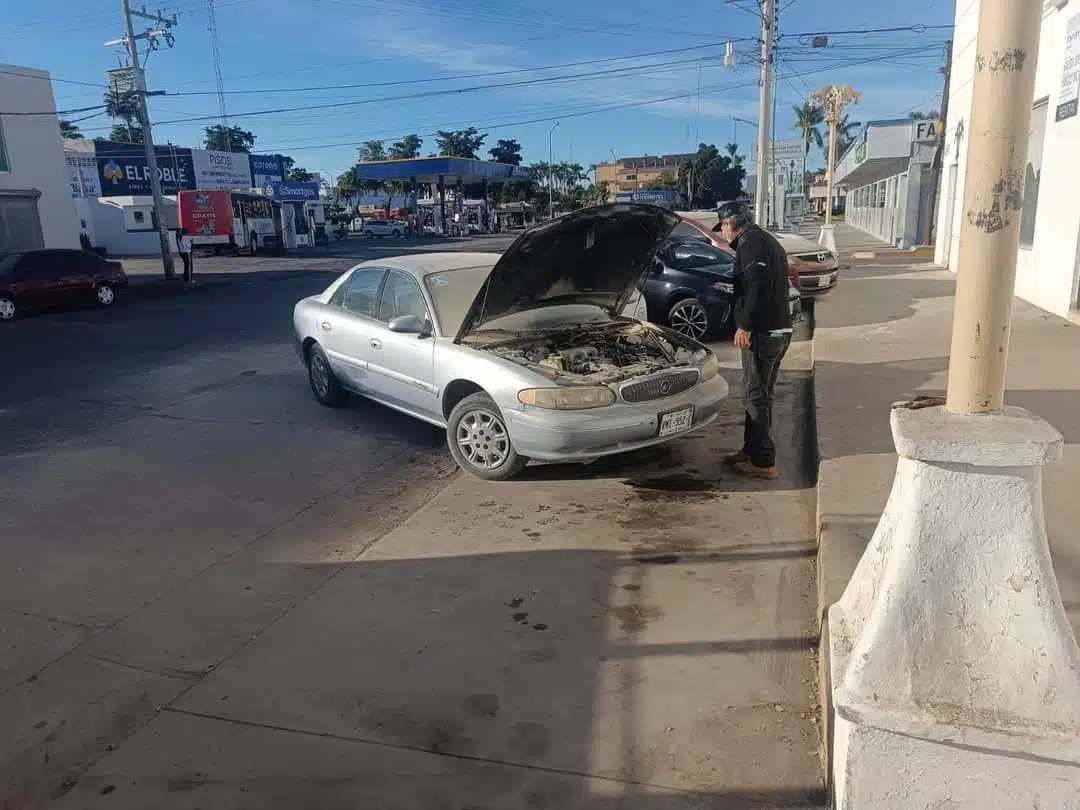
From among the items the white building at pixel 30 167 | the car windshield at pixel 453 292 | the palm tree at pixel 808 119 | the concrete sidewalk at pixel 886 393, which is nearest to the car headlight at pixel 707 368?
the concrete sidewalk at pixel 886 393

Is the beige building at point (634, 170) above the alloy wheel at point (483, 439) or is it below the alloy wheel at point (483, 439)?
above

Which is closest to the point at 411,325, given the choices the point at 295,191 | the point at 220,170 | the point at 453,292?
the point at 453,292

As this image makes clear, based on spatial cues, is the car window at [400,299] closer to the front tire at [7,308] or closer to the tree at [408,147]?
the front tire at [7,308]

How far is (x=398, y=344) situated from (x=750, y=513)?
313 cm

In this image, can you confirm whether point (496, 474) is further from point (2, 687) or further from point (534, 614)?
point (2, 687)

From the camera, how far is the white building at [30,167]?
23.8 meters

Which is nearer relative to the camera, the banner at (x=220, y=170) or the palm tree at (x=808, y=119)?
the banner at (x=220, y=170)

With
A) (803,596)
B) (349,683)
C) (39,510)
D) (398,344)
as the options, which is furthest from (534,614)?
(39,510)

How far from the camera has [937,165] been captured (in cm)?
2353

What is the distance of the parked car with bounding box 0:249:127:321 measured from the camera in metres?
17.3

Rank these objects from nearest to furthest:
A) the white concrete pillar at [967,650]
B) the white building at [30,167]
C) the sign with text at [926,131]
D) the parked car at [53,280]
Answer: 1. the white concrete pillar at [967,650]
2. the parked car at [53,280]
3. the white building at [30,167]
4. the sign with text at [926,131]

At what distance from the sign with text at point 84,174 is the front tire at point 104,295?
1209 inches

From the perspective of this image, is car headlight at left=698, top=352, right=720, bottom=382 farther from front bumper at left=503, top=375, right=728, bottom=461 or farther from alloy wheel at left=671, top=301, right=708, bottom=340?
alloy wheel at left=671, top=301, right=708, bottom=340

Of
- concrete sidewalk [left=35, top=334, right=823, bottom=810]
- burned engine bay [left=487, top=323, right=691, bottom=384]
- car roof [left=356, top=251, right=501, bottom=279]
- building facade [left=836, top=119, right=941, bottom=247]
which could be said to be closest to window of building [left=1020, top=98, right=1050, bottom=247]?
burned engine bay [left=487, top=323, right=691, bottom=384]
